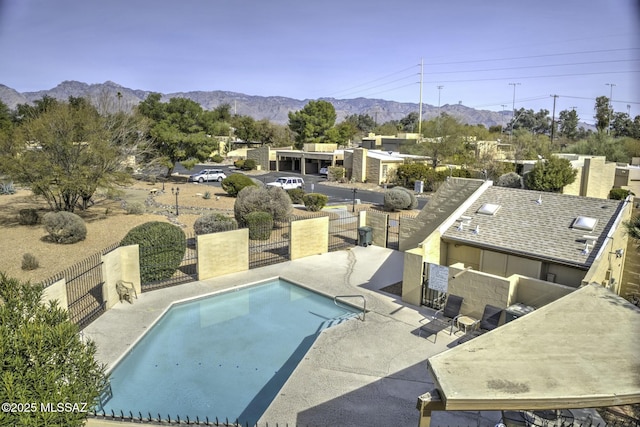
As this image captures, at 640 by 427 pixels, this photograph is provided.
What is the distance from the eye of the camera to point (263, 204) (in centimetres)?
2453

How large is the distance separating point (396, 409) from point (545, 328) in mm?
3624

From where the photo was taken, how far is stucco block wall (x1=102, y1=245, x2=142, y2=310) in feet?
45.0

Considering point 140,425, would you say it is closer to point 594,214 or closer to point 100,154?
point 594,214

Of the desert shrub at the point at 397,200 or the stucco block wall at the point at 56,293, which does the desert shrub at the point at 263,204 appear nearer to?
the desert shrub at the point at 397,200

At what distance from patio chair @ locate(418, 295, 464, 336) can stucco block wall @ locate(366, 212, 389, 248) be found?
348 inches

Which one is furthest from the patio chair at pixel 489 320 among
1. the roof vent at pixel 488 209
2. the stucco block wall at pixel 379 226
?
the stucco block wall at pixel 379 226

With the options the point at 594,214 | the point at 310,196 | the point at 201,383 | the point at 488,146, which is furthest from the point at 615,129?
the point at 201,383

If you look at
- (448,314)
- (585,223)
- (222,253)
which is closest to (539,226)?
(585,223)

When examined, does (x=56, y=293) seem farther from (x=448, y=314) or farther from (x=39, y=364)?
(x=448, y=314)

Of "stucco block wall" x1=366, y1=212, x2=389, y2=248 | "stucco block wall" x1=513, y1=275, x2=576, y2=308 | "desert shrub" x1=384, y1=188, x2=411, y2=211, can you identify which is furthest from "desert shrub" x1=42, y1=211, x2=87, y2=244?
"desert shrub" x1=384, y1=188, x2=411, y2=211

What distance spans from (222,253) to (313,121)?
60.4 metres

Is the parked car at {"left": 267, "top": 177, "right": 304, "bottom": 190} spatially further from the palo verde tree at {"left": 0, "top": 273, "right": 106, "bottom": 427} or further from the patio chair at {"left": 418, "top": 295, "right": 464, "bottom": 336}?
the palo verde tree at {"left": 0, "top": 273, "right": 106, "bottom": 427}

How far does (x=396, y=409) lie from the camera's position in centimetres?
916

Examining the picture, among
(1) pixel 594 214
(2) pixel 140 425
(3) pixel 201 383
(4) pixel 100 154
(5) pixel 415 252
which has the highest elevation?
(4) pixel 100 154
